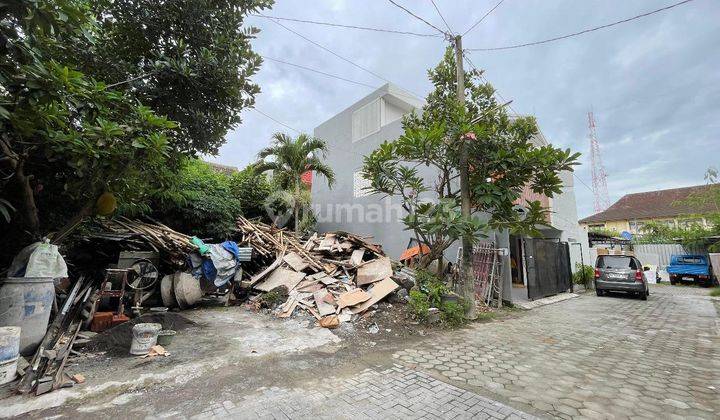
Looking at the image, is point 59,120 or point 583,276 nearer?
point 59,120

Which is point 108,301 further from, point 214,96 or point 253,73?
point 253,73

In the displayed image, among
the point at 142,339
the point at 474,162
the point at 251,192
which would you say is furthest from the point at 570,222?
the point at 142,339

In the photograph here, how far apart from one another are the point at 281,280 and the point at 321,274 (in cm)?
107

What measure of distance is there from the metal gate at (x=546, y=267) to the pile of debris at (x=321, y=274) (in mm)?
4723

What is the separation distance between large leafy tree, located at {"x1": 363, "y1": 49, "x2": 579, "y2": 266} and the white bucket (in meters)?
6.32

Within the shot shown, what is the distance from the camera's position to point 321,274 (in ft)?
27.6

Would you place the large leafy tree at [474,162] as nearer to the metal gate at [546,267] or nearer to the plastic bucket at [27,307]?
the metal gate at [546,267]

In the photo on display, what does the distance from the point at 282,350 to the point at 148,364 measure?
1807 mm

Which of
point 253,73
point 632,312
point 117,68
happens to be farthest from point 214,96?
point 632,312

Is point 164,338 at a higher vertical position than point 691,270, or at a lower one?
lower

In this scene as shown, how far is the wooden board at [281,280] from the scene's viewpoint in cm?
806

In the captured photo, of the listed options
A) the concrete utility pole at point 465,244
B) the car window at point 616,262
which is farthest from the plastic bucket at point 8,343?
the car window at point 616,262

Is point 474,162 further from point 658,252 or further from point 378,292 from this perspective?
point 658,252

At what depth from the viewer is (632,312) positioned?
875 cm
